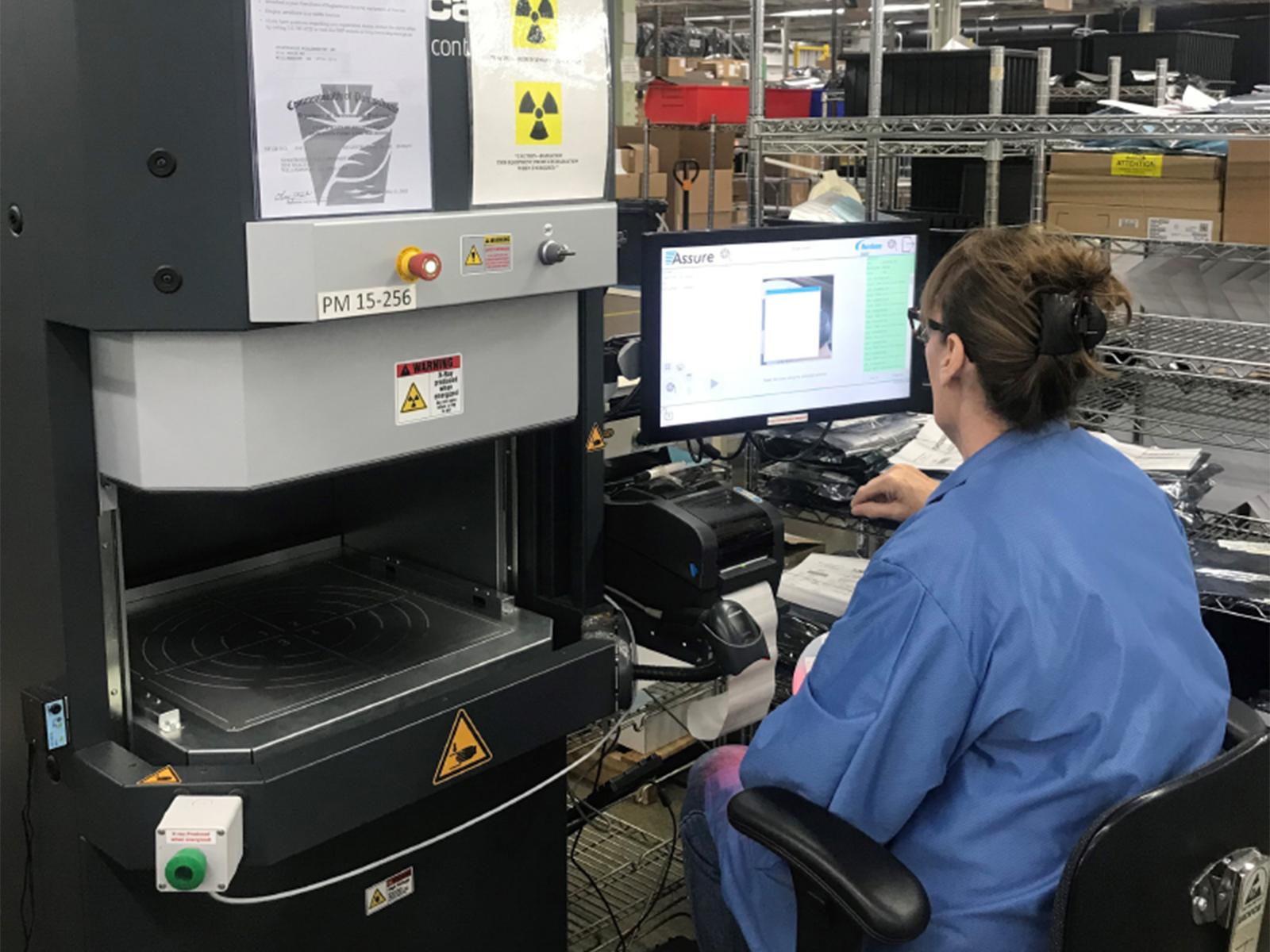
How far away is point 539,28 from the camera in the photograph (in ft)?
4.19

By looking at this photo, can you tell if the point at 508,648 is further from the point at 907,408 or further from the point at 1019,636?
the point at 907,408

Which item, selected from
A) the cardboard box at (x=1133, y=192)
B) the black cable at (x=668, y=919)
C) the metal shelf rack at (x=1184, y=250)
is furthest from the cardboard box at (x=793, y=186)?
the black cable at (x=668, y=919)

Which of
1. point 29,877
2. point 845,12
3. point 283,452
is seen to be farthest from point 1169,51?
point 845,12

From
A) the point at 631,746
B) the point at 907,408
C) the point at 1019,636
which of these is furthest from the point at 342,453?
the point at 631,746

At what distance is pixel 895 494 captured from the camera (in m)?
1.84

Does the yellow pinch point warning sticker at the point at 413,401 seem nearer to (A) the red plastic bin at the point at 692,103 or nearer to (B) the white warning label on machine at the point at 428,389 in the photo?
(B) the white warning label on machine at the point at 428,389

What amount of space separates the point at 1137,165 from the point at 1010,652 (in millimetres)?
1471

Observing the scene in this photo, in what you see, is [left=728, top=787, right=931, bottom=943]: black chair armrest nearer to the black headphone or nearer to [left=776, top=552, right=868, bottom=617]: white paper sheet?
the black headphone

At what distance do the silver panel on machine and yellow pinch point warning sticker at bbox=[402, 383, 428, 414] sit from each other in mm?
11

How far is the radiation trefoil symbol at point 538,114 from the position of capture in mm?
1275

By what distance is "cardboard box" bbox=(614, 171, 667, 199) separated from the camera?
5.65m

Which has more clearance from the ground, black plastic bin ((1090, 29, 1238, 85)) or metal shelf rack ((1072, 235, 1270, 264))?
black plastic bin ((1090, 29, 1238, 85))

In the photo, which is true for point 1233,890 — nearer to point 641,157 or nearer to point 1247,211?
point 1247,211

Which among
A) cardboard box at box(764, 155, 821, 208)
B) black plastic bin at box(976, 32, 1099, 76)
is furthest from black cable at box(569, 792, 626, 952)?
cardboard box at box(764, 155, 821, 208)
